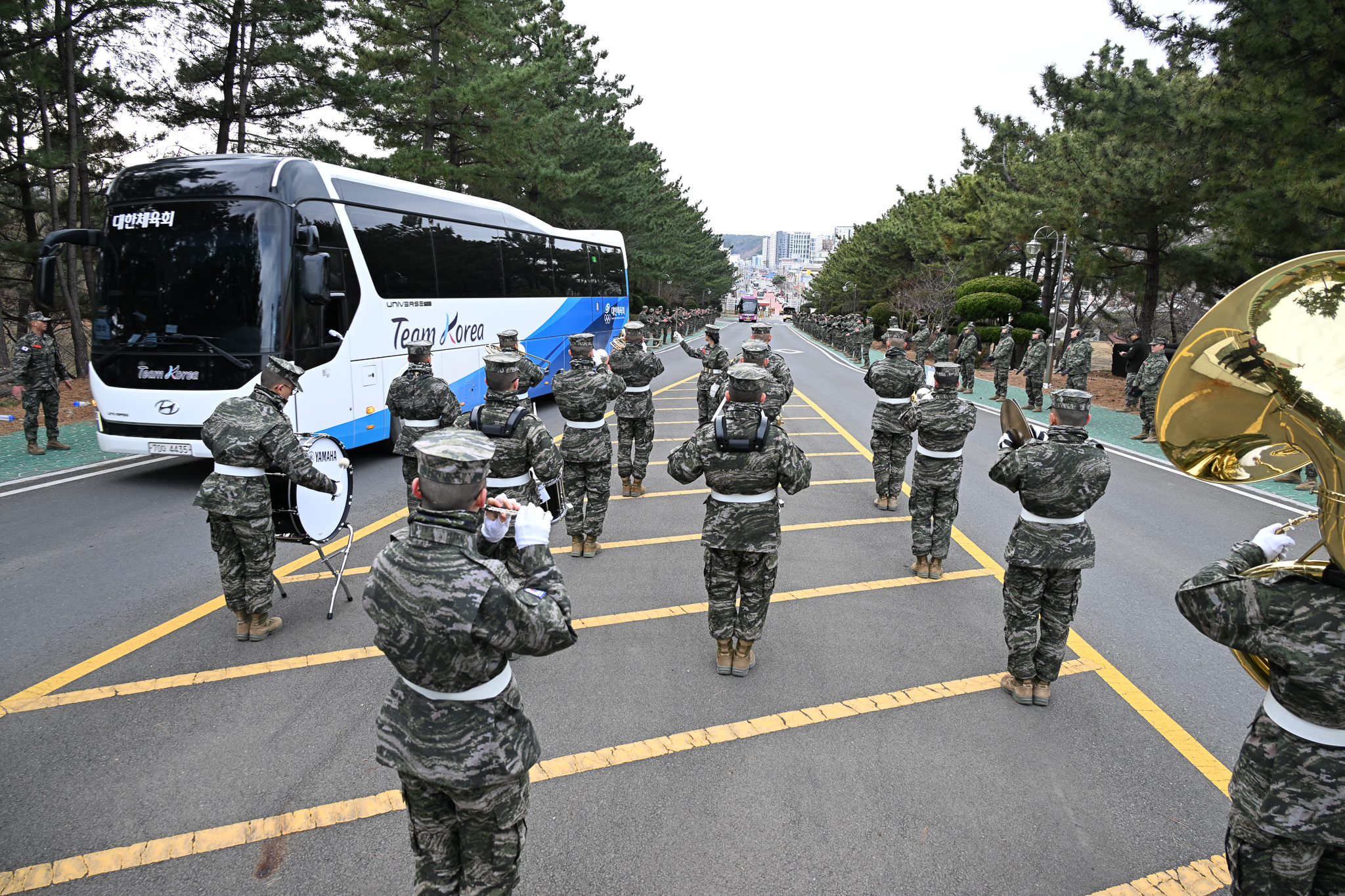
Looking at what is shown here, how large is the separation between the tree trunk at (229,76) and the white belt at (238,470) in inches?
597

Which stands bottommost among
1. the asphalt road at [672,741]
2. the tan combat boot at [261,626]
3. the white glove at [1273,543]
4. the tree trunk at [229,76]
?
the asphalt road at [672,741]

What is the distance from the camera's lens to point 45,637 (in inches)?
197

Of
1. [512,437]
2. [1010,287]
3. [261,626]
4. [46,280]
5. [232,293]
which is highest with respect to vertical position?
[1010,287]

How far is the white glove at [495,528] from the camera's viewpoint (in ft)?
8.05

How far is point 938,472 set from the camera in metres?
6.38

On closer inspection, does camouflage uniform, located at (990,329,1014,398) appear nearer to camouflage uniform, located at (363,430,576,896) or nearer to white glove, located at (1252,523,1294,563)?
white glove, located at (1252,523,1294,563)

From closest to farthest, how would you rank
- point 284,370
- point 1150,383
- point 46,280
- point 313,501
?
point 284,370 → point 313,501 → point 46,280 → point 1150,383

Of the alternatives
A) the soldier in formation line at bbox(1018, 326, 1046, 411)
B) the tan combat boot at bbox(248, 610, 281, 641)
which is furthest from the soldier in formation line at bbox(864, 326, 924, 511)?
the soldier in formation line at bbox(1018, 326, 1046, 411)

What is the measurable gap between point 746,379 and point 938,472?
9.15 ft

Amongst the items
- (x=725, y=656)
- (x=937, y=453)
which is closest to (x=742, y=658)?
(x=725, y=656)

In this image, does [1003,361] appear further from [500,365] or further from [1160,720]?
[500,365]

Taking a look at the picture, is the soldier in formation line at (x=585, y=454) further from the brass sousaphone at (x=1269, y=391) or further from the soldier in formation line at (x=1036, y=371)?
the soldier in formation line at (x=1036, y=371)

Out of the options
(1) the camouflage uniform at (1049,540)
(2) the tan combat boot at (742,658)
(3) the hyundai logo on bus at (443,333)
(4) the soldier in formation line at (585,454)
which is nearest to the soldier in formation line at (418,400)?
(4) the soldier in formation line at (585,454)

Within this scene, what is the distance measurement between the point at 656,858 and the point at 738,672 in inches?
66.5
